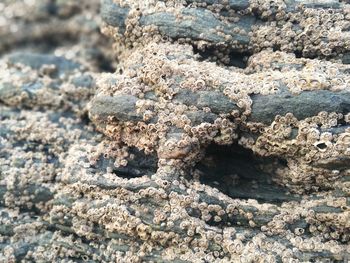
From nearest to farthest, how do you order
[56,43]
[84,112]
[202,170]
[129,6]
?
[202,170] → [129,6] → [84,112] → [56,43]

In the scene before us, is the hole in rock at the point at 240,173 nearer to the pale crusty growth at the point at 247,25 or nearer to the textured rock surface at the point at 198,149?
the textured rock surface at the point at 198,149

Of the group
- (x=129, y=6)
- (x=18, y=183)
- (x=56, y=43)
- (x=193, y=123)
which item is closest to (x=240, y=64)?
(x=193, y=123)

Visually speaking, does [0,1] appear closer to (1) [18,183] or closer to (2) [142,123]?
(1) [18,183]

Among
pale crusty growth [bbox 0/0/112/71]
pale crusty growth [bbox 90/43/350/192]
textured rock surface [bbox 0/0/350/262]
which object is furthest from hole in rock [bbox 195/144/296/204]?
pale crusty growth [bbox 0/0/112/71]

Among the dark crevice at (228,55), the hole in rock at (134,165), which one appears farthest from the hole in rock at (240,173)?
the dark crevice at (228,55)

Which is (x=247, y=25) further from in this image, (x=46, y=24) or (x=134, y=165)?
(x=46, y=24)
